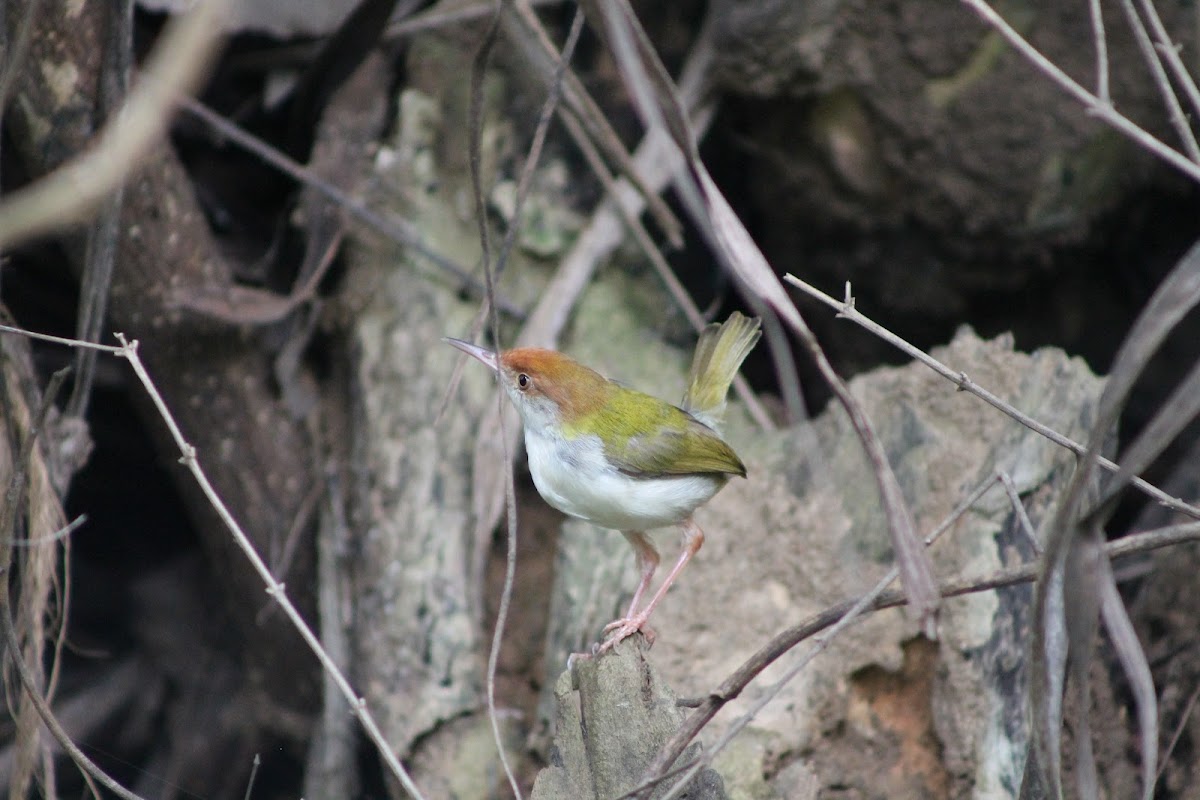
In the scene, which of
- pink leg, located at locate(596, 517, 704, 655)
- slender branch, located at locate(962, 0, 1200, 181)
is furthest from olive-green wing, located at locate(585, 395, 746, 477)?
slender branch, located at locate(962, 0, 1200, 181)

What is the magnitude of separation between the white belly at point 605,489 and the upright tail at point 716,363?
1.37 ft

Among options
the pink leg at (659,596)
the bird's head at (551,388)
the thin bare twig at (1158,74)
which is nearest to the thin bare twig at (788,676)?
the pink leg at (659,596)

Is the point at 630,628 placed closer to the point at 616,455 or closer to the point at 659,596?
the point at 659,596

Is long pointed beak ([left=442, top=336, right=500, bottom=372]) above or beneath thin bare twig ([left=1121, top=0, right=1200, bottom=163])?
beneath

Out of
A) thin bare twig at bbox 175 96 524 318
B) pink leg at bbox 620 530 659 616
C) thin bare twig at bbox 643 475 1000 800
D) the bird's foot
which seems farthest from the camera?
thin bare twig at bbox 175 96 524 318

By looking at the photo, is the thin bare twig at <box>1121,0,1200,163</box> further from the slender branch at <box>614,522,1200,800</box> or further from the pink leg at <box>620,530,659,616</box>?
the pink leg at <box>620,530,659,616</box>

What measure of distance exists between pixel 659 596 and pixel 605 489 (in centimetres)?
34

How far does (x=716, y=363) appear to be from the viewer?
3613mm

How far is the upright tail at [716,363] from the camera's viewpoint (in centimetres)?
356

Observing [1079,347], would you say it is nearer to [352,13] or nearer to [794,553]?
[794,553]

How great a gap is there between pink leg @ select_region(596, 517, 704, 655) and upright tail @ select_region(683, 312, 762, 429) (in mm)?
481

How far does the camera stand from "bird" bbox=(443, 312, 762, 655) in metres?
3.10

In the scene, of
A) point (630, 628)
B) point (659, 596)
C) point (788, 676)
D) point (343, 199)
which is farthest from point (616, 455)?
point (343, 199)

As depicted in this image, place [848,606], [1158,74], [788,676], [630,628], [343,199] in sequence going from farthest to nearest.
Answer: [343,199], [630,628], [1158,74], [848,606], [788,676]
